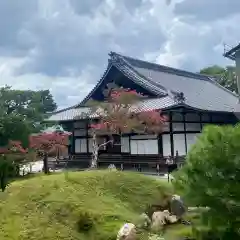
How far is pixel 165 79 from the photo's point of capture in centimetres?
3186

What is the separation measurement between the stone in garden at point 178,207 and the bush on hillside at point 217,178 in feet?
10.8

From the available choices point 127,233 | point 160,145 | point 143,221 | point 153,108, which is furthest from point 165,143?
point 127,233

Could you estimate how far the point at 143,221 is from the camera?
10.2m

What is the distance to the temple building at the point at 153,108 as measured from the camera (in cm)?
2416

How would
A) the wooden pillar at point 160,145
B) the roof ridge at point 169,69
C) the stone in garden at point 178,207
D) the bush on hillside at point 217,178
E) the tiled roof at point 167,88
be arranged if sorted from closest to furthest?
the bush on hillside at point 217,178, the stone in garden at point 178,207, the wooden pillar at point 160,145, the tiled roof at point 167,88, the roof ridge at point 169,69

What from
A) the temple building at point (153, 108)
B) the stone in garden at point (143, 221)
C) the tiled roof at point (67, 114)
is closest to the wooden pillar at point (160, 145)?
the temple building at point (153, 108)

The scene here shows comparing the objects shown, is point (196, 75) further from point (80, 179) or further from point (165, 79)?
point (80, 179)

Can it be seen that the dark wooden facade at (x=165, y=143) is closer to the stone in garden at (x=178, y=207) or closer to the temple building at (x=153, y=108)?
the temple building at (x=153, y=108)

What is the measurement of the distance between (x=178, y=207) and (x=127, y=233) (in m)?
2.91

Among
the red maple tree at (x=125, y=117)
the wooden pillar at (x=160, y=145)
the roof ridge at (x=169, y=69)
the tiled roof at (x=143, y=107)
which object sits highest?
the roof ridge at (x=169, y=69)

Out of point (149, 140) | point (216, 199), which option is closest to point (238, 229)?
point (216, 199)

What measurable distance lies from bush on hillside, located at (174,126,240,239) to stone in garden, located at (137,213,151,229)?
2.63 metres

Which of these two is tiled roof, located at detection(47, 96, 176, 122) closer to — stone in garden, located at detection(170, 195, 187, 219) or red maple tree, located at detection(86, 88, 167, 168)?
red maple tree, located at detection(86, 88, 167, 168)

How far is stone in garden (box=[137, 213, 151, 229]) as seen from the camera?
10.0 m
